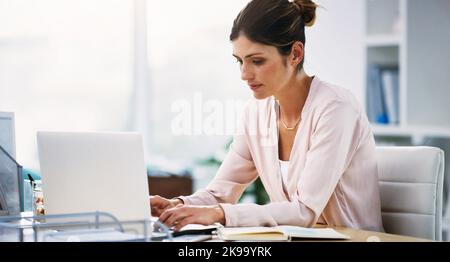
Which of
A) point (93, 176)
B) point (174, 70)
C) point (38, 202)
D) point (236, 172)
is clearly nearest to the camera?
point (93, 176)

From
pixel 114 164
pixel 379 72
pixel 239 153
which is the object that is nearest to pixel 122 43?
pixel 379 72

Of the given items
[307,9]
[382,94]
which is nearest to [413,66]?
[382,94]

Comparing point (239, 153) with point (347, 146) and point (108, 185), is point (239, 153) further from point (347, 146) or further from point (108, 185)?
point (108, 185)

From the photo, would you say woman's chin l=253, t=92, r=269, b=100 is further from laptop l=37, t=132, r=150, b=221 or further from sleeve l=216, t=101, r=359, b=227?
laptop l=37, t=132, r=150, b=221

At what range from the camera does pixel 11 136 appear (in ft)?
5.22

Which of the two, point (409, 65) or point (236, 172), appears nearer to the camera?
point (236, 172)

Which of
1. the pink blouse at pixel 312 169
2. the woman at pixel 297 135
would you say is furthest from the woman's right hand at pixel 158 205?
the pink blouse at pixel 312 169

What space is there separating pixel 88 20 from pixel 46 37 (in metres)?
0.21

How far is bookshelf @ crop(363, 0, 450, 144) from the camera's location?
226cm

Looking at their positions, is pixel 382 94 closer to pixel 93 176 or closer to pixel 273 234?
pixel 273 234

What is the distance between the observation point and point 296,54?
173 centimetres

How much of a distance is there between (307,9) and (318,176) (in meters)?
0.43

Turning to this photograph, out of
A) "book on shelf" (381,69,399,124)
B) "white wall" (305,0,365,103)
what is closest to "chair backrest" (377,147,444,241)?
"white wall" (305,0,365,103)

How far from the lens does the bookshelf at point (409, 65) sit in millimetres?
2256
